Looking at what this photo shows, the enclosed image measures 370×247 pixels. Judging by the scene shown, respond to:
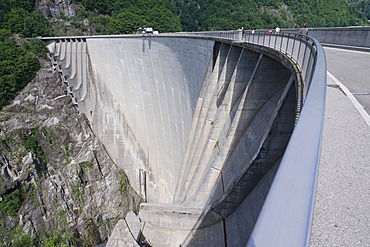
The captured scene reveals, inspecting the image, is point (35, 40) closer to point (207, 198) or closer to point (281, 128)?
point (207, 198)

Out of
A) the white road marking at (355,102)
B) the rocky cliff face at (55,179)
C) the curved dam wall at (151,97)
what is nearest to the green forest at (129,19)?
the rocky cliff face at (55,179)

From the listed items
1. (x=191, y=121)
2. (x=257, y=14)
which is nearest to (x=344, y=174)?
(x=191, y=121)

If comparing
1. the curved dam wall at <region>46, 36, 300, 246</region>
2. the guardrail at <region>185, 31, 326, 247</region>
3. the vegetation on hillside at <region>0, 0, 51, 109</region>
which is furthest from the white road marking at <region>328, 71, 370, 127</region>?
the vegetation on hillside at <region>0, 0, 51, 109</region>

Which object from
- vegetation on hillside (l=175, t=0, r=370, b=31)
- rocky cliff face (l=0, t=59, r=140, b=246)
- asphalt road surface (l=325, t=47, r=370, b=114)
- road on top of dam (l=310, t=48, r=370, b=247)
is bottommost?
rocky cliff face (l=0, t=59, r=140, b=246)

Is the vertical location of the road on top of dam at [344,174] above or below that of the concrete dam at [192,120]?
above

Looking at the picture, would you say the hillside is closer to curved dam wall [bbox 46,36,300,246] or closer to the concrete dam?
the concrete dam

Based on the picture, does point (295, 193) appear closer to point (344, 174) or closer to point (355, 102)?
point (344, 174)

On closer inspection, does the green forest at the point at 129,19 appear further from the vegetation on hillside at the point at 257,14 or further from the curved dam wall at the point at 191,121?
the curved dam wall at the point at 191,121
